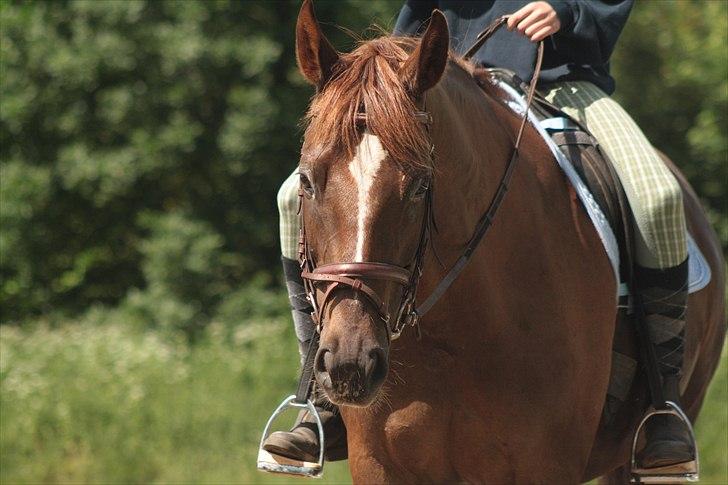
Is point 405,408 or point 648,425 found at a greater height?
point 405,408

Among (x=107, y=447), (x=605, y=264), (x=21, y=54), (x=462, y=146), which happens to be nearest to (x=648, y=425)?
(x=605, y=264)

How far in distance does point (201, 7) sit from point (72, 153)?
1948 millimetres

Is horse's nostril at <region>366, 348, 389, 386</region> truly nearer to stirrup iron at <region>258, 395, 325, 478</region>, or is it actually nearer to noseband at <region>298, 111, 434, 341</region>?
noseband at <region>298, 111, 434, 341</region>

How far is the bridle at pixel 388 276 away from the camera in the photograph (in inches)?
117

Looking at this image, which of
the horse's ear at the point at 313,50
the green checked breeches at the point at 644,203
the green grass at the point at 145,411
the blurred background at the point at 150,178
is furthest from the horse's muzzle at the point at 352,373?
the blurred background at the point at 150,178

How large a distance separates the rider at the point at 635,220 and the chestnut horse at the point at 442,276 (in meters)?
0.27

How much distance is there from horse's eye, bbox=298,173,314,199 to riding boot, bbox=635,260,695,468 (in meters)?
1.69

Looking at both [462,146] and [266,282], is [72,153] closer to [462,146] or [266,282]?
[266,282]

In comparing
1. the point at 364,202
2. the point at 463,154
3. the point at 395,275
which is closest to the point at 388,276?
the point at 395,275

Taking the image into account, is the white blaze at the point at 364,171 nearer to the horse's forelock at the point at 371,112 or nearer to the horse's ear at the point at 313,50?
the horse's forelock at the point at 371,112

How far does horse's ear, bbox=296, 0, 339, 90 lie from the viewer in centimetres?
325

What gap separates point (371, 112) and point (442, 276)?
0.67m

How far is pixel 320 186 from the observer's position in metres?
3.07

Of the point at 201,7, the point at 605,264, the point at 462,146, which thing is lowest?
the point at 605,264
